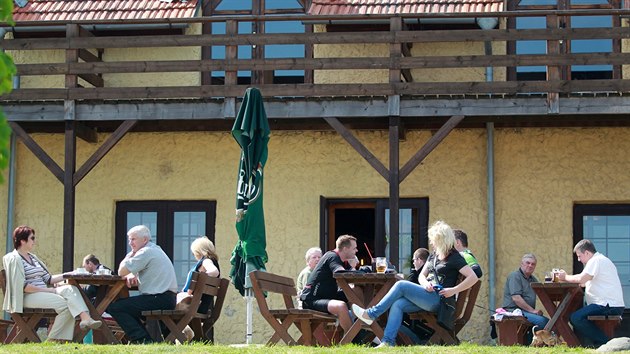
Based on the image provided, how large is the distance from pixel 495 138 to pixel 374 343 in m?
5.54

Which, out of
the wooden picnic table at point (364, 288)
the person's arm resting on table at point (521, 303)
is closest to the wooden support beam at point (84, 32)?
the person's arm resting on table at point (521, 303)

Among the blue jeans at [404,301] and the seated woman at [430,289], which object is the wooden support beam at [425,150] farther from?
the blue jeans at [404,301]

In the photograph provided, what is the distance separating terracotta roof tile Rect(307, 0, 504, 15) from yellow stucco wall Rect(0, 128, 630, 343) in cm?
156

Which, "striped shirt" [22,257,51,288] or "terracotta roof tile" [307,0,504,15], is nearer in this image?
"striped shirt" [22,257,51,288]

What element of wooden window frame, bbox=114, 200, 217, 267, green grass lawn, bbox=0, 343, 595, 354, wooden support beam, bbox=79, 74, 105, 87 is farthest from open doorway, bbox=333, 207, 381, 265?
green grass lawn, bbox=0, 343, 595, 354

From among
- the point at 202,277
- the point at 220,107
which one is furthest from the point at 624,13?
the point at 202,277

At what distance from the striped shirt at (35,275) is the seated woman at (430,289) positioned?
309cm

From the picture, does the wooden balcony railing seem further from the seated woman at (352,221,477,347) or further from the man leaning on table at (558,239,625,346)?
the seated woman at (352,221,477,347)

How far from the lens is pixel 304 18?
1662 centimetres

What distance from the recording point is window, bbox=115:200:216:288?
18.1 m

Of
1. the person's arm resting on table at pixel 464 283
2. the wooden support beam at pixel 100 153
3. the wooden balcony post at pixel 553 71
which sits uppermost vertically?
the wooden balcony post at pixel 553 71

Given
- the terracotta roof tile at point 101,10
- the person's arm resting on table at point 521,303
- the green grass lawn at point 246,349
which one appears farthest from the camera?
the terracotta roof tile at point 101,10

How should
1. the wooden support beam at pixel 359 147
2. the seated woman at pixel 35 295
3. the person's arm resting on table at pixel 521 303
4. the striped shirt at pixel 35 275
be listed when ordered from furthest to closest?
1. the wooden support beam at pixel 359 147
2. the person's arm resting on table at pixel 521 303
3. the striped shirt at pixel 35 275
4. the seated woman at pixel 35 295

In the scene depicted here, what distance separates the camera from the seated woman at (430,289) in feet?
39.6
